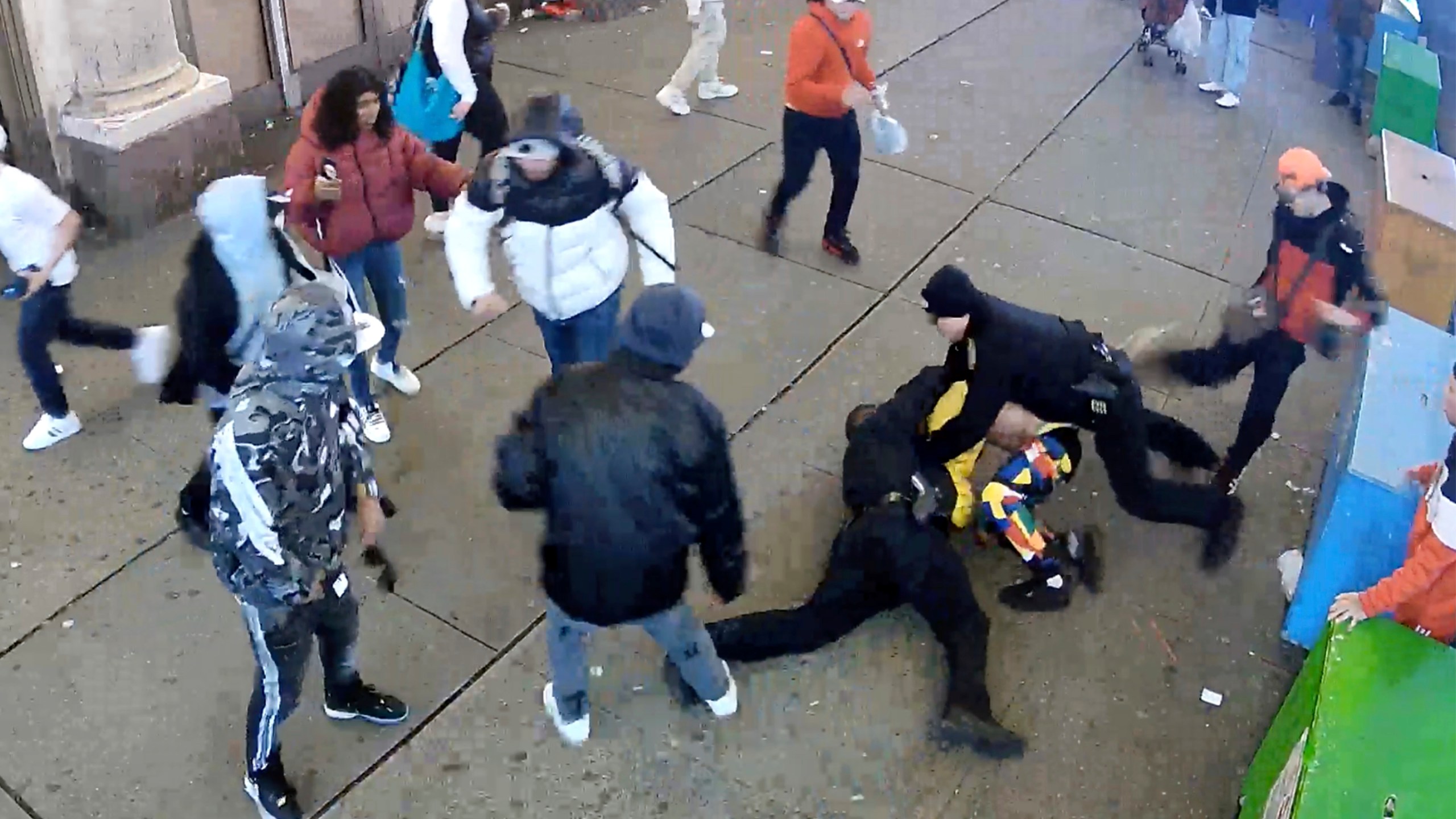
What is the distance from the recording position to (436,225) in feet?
21.5

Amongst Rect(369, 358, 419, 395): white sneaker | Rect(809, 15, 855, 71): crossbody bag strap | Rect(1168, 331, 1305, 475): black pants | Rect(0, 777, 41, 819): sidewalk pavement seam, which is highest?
Rect(809, 15, 855, 71): crossbody bag strap

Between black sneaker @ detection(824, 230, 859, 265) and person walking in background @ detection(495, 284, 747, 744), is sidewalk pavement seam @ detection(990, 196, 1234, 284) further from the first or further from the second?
person walking in background @ detection(495, 284, 747, 744)

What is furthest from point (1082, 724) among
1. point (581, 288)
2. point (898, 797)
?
point (581, 288)

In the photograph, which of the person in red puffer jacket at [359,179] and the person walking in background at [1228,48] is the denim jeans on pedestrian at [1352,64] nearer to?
the person walking in background at [1228,48]

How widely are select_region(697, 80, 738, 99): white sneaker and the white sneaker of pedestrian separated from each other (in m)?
5.30

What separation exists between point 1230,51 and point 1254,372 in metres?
4.74

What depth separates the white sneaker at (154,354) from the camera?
13.7 ft

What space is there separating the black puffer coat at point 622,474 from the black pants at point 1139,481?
6.08 feet

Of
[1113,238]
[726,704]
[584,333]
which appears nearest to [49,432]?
[584,333]

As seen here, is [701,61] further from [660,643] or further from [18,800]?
[18,800]

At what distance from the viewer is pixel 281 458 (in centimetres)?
286

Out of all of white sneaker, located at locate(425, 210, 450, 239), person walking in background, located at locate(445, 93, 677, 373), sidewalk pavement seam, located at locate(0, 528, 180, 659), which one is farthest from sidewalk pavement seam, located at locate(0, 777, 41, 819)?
white sneaker, located at locate(425, 210, 450, 239)

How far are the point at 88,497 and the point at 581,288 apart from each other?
7.24ft

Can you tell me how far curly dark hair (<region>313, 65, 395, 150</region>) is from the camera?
4203 millimetres
